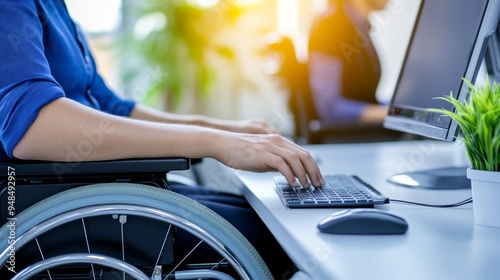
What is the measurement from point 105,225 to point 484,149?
0.57m

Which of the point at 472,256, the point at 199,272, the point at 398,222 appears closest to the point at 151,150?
the point at 199,272

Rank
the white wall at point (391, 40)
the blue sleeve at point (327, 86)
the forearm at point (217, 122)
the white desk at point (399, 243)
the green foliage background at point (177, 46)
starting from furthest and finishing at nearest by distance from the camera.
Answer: the white wall at point (391, 40), the green foliage background at point (177, 46), the blue sleeve at point (327, 86), the forearm at point (217, 122), the white desk at point (399, 243)

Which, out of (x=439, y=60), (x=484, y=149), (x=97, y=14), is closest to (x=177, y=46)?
(x=97, y=14)

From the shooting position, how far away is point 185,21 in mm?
4109

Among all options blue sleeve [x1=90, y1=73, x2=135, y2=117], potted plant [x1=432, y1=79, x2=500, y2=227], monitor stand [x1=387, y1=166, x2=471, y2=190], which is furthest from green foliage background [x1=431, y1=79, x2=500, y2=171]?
blue sleeve [x1=90, y1=73, x2=135, y2=117]

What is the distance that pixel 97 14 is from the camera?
4.35 meters

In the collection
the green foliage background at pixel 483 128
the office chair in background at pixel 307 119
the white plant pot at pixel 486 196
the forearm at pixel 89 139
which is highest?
the green foliage background at pixel 483 128

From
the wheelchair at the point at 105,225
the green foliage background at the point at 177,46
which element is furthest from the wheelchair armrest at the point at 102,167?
the green foliage background at the point at 177,46

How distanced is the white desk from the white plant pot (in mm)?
16

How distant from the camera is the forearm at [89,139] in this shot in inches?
36.5

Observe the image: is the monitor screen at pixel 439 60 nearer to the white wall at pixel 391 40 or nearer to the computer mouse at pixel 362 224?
the computer mouse at pixel 362 224

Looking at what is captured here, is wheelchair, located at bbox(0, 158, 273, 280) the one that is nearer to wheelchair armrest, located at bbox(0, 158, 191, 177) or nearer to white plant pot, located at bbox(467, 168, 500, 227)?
wheelchair armrest, located at bbox(0, 158, 191, 177)

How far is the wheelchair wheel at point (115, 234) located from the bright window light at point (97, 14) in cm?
333

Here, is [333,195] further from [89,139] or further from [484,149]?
[89,139]
